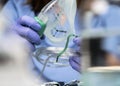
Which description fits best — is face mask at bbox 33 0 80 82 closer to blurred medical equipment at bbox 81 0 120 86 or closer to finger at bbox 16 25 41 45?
finger at bbox 16 25 41 45

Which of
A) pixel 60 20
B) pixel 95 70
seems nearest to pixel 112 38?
pixel 95 70

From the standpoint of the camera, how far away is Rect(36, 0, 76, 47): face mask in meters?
1.26

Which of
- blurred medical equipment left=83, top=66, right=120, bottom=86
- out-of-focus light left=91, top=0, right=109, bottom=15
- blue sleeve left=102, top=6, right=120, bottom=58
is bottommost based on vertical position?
blurred medical equipment left=83, top=66, right=120, bottom=86

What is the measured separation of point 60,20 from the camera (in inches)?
50.3

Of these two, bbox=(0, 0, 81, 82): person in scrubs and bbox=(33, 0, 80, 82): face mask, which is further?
bbox=(33, 0, 80, 82): face mask

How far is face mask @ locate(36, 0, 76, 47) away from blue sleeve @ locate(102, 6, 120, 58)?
1.74 feet

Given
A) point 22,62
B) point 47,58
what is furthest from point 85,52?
point 47,58

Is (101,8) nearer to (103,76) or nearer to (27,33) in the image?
(103,76)

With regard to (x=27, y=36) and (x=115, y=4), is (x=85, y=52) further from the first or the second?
(x=27, y=36)

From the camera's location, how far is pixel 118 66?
608 mm

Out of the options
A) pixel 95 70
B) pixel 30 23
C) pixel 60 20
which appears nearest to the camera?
pixel 95 70

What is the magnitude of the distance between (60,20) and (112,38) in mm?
676

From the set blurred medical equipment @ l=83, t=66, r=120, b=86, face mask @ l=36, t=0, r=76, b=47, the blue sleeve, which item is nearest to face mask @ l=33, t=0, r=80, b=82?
face mask @ l=36, t=0, r=76, b=47

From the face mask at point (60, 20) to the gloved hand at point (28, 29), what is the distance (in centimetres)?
11
